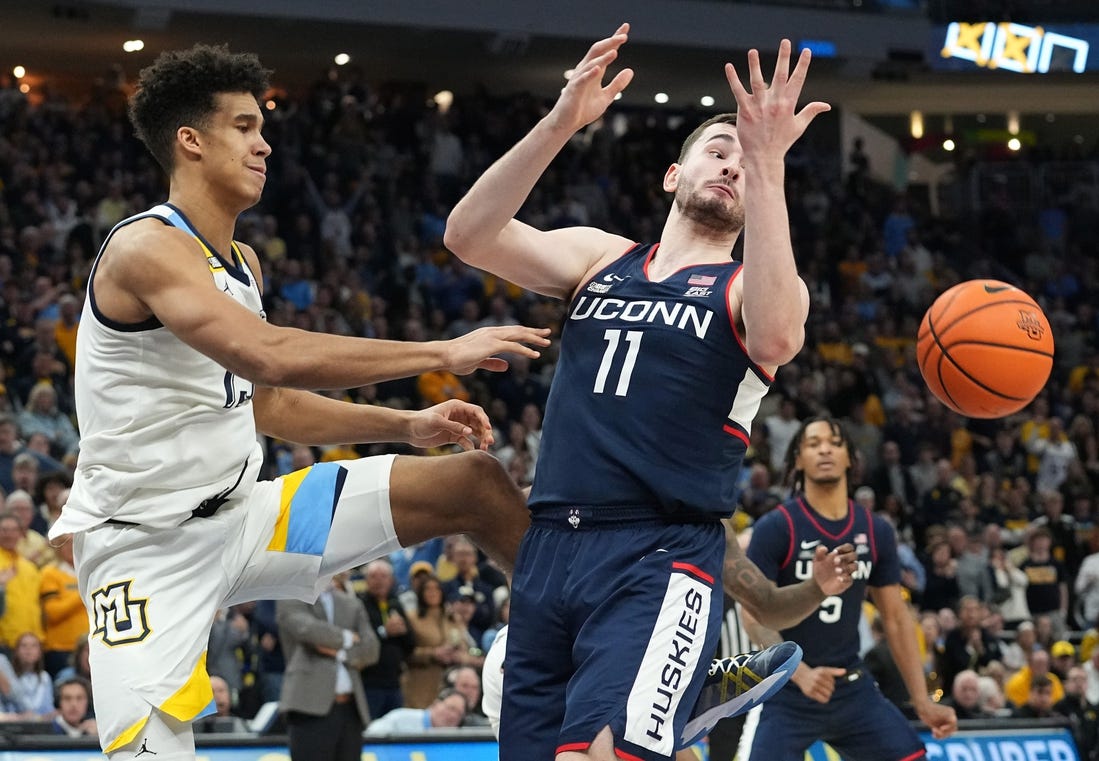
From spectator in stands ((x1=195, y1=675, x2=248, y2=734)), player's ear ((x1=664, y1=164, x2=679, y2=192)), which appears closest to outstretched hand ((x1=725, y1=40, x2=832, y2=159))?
player's ear ((x1=664, y1=164, x2=679, y2=192))

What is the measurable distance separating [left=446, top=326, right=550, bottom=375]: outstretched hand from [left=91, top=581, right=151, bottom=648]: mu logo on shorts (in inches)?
46.9

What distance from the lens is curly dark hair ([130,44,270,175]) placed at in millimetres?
4676

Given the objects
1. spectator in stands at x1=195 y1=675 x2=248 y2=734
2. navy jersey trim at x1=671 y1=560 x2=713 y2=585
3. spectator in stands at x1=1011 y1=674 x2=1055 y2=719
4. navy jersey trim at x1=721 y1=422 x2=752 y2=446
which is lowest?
spectator in stands at x1=195 y1=675 x2=248 y2=734

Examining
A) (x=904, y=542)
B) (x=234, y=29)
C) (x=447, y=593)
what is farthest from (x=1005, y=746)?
(x=234, y=29)

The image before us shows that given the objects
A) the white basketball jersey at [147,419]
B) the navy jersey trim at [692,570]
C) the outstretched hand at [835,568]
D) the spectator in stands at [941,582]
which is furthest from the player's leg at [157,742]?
the spectator in stands at [941,582]

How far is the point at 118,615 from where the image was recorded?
4445mm

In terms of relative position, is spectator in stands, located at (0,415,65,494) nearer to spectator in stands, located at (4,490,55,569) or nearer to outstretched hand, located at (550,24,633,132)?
spectator in stands, located at (4,490,55,569)

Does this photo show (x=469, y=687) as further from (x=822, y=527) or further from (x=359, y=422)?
(x=359, y=422)

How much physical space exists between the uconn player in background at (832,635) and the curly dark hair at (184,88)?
371 centimetres

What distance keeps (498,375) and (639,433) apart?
12.5m

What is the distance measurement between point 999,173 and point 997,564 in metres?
12.0

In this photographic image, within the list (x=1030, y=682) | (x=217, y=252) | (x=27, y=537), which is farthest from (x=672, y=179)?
(x=1030, y=682)

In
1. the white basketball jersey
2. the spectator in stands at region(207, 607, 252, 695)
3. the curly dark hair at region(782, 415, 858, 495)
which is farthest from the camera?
the spectator in stands at region(207, 607, 252, 695)

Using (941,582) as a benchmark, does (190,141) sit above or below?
above
